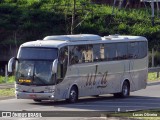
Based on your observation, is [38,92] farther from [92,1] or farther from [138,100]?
[92,1]

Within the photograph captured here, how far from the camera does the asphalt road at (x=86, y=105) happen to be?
78.0 feet

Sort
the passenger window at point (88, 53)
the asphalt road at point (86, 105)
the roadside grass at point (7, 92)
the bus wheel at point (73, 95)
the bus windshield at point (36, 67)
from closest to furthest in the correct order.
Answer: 1. the asphalt road at point (86, 105)
2. the bus windshield at point (36, 67)
3. the bus wheel at point (73, 95)
4. the passenger window at point (88, 53)
5. the roadside grass at point (7, 92)

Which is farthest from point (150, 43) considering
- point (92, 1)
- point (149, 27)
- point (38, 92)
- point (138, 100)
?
point (38, 92)

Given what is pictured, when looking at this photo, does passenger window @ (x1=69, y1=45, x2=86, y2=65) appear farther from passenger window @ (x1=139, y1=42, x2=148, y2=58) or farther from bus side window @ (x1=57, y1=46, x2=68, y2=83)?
passenger window @ (x1=139, y1=42, x2=148, y2=58)

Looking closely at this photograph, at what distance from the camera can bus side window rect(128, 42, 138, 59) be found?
32.6 m

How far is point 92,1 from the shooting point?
6581cm

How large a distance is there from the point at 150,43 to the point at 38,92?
31019 mm

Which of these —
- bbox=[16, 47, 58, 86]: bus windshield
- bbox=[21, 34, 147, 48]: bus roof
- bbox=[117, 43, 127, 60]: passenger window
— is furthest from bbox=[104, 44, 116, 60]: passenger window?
bbox=[16, 47, 58, 86]: bus windshield

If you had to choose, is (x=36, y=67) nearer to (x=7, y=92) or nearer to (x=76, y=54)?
(x=76, y=54)

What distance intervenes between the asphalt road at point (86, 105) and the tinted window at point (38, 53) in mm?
1908

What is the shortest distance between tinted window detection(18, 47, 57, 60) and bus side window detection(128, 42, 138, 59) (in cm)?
612

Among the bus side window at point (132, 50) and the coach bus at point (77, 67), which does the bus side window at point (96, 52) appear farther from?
the bus side window at point (132, 50)

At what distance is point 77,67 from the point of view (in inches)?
1136

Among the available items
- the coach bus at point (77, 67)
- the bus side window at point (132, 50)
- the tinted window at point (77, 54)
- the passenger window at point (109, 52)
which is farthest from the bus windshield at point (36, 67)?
the bus side window at point (132, 50)
